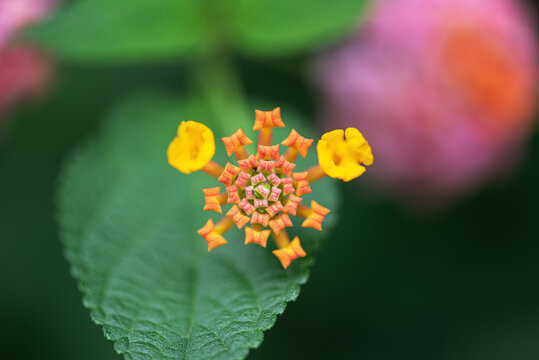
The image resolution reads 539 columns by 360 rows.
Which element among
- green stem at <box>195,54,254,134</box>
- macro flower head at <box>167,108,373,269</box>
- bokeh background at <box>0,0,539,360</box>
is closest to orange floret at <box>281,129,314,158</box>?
macro flower head at <box>167,108,373,269</box>

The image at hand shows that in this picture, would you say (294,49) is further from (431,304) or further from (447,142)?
(431,304)

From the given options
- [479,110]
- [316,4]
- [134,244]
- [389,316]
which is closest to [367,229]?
[389,316]

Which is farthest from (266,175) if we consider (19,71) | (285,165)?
(19,71)

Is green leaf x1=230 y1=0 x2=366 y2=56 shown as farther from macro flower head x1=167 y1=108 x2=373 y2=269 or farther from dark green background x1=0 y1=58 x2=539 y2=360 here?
macro flower head x1=167 y1=108 x2=373 y2=269

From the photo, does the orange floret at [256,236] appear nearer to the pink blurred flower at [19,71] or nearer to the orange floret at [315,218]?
the orange floret at [315,218]

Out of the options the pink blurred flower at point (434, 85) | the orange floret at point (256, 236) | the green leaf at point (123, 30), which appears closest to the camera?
the orange floret at point (256, 236)

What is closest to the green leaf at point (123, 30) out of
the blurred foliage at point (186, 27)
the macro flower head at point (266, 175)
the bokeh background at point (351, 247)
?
the blurred foliage at point (186, 27)
